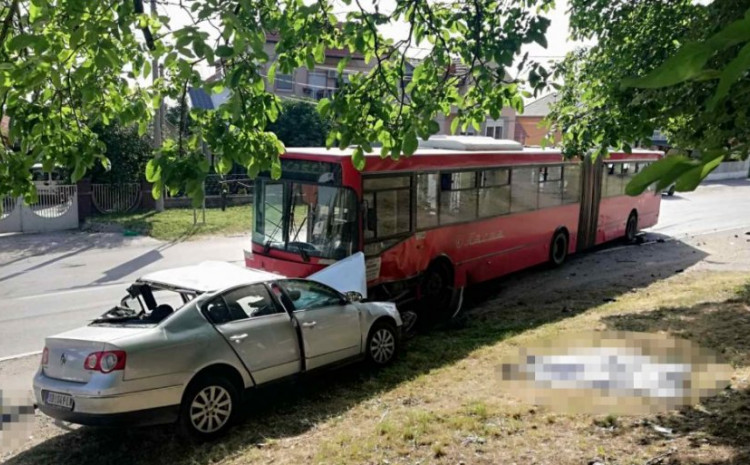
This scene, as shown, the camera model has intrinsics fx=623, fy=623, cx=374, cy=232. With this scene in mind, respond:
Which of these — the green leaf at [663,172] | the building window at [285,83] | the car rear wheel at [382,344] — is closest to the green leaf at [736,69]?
the green leaf at [663,172]

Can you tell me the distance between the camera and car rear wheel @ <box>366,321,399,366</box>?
7879mm

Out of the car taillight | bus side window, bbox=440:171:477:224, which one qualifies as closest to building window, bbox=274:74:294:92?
bus side window, bbox=440:171:477:224

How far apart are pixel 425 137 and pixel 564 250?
11232 millimetres

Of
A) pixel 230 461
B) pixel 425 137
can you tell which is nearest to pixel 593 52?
pixel 425 137

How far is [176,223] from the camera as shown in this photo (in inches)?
856

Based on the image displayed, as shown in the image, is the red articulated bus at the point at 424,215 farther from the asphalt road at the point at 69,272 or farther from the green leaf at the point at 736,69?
the green leaf at the point at 736,69

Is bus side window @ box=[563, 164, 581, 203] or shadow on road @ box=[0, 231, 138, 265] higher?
bus side window @ box=[563, 164, 581, 203]

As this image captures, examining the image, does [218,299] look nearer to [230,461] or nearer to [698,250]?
[230,461]

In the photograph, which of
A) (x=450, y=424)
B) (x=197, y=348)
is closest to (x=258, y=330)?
(x=197, y=348)

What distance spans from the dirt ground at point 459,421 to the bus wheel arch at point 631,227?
8596 mm

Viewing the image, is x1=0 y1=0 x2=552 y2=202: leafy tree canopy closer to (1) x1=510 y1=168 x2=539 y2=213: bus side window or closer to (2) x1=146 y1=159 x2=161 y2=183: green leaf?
(2) x1=146 y1=159 x2=161 y2=183: green leaf

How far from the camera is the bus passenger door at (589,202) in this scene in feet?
53.5

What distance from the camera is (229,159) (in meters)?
4.62

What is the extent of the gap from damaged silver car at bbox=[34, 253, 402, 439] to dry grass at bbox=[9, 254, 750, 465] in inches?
17.0
